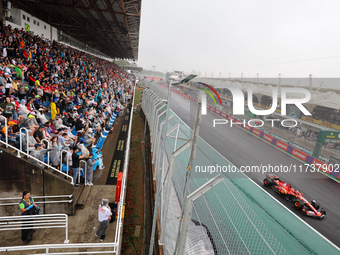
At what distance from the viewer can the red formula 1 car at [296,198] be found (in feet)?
28.1

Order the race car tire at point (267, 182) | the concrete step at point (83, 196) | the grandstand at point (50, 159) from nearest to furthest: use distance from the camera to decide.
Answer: the grandstand at point (50, 159) < the concrete step at point (83, 196) < the race car tire at point (267, 182)

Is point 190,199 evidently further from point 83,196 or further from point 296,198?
point 296,198

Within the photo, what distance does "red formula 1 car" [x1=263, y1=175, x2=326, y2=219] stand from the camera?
8.57 m

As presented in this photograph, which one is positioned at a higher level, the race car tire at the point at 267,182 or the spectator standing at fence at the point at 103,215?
the spectator standing at fence at the point at 103,215

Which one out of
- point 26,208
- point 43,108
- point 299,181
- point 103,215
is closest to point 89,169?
point 26,208

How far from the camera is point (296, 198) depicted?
9047 mm

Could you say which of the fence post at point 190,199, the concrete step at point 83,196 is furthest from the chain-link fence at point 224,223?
the concrete step at point 83,196

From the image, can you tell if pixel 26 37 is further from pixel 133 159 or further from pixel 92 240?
pixel 92 240

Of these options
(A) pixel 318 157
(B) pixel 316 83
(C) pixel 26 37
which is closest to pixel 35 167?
(B) pixel 316 83

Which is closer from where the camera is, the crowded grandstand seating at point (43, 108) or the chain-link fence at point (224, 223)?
the chain-link fence at point (224, 223)

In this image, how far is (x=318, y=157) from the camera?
1237 cm

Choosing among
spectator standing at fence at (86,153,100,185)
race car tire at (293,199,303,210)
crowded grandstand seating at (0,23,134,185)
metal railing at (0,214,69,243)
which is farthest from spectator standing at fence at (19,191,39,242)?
race car tire at (293,199,303,210)

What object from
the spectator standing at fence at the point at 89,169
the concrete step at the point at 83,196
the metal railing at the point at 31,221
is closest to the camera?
A: the metal railing at the point at 31,221

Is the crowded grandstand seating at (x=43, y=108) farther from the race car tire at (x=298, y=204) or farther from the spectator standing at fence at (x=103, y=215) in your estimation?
the race car tire at (x=298, y=204)
